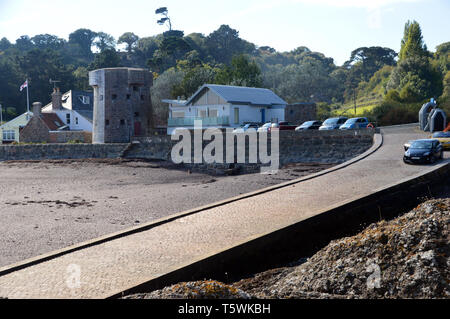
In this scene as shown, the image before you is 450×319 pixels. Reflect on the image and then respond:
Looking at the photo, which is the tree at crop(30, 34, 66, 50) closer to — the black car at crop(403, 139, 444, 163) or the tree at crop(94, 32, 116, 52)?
the tree at crop(94, 32, 116, 52)

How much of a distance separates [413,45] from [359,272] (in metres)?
77.2

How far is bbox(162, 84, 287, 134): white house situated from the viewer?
51250 mm

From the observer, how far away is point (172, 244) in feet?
33.0

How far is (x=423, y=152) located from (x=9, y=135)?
58.4 metres

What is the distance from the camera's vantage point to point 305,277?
8031 mm

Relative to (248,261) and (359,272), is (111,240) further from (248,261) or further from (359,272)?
(359,272)

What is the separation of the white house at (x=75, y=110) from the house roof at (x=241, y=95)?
15.3 metres

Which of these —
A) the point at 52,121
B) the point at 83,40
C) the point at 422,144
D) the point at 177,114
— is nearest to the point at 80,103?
the point at 52,121

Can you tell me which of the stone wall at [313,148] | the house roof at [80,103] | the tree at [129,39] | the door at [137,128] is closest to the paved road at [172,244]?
the stone wall at [313,148]

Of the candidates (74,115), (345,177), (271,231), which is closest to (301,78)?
(74,115)

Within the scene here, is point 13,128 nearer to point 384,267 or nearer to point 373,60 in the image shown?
point 384,267

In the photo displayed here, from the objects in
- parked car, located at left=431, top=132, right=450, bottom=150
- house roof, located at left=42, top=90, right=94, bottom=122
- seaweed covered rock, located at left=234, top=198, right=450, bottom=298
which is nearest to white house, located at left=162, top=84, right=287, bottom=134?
house roof, located at left=42, top=90, right=94, bottom=122

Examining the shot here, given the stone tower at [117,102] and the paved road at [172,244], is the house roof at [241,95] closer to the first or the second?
the stone tower at [117,102]

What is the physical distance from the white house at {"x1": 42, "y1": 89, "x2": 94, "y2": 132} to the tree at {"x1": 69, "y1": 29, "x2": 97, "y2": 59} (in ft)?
324
